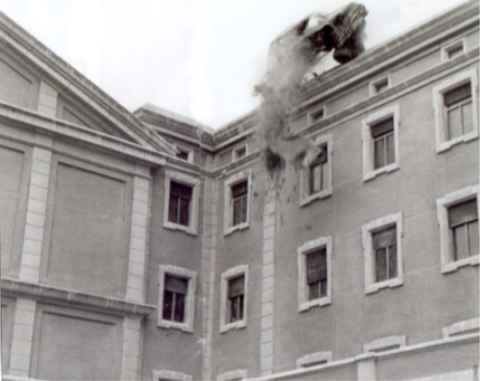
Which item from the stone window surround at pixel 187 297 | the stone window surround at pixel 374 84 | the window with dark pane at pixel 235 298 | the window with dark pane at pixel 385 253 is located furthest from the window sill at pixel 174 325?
the stone window surround at pixel 374 84

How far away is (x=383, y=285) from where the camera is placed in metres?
24.5

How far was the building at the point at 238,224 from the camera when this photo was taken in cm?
2397

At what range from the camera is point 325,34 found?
27.9 meters

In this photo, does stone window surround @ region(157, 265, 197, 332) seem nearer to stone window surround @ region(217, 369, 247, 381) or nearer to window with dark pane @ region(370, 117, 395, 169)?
stone window surround @ region(217, 369, 247, 381)

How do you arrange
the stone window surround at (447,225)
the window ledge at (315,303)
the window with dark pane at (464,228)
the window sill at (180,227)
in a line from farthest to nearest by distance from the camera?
the window sill at (180,227) < the window ledge at (315,303) < the window with dark pane at (464,228) < the stone window surround at (447,225)

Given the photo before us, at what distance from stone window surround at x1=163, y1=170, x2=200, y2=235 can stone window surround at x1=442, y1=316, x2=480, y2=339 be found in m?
11.1

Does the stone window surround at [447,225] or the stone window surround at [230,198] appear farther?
the stone window surround at [230,198]

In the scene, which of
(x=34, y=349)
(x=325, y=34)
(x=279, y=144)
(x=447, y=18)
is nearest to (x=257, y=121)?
(x=279, y=144)

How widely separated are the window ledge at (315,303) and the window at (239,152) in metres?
6.55

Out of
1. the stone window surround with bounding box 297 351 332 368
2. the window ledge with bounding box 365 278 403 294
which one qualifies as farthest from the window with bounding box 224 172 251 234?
the window ledge with bounding box 365 278 403 294

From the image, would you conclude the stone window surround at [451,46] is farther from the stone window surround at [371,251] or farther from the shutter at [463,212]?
the stone window surround at [371,251]

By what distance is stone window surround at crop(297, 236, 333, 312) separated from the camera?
26281mm

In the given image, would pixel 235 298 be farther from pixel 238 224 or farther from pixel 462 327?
pixel 462 327

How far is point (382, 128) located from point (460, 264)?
5.37 m
